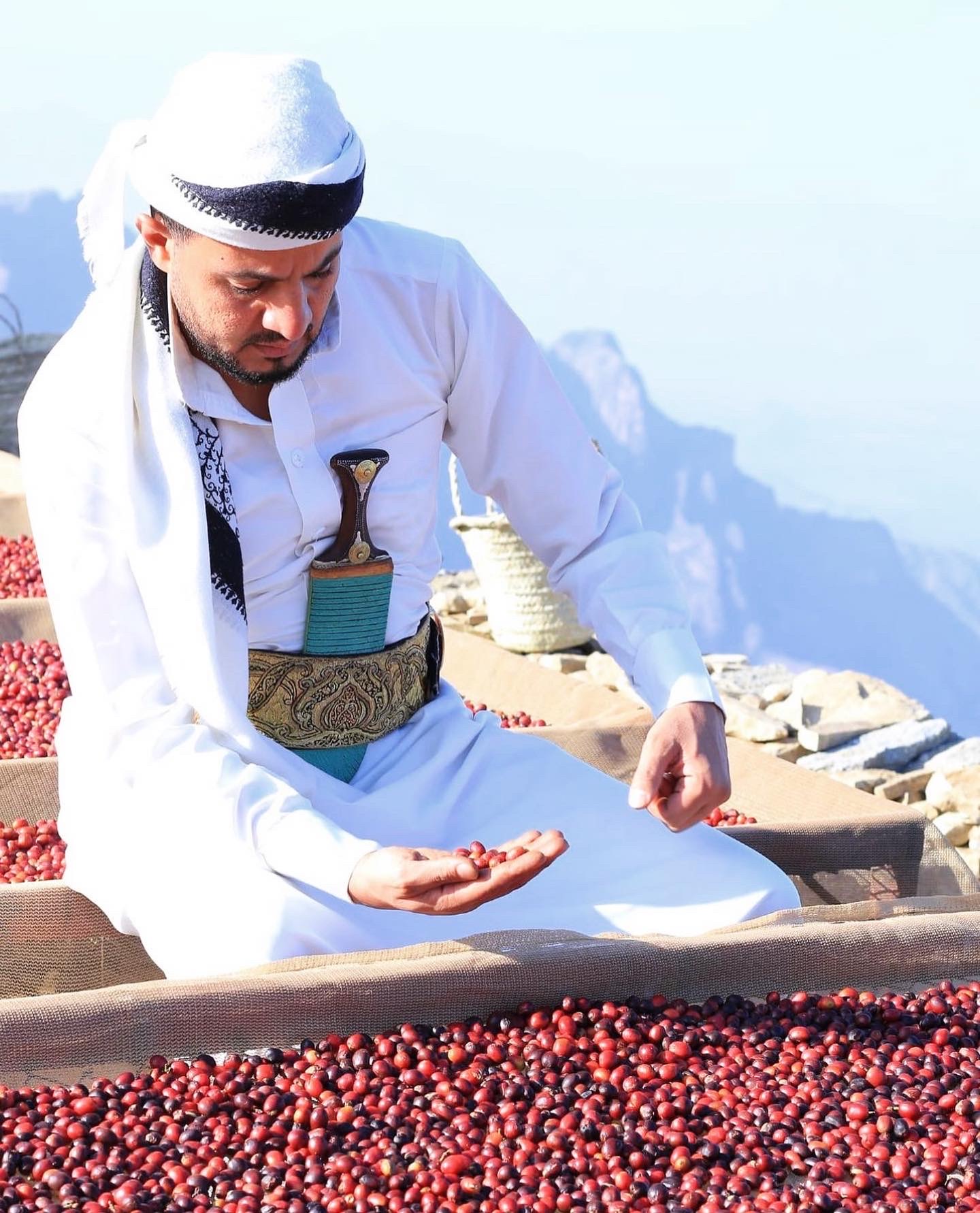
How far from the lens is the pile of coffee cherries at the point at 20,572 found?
17.7ft

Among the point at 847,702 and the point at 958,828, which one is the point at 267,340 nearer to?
the point at 958,828

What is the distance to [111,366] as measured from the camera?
2303 mm

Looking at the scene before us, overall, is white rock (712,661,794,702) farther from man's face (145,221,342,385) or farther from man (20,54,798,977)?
man's face (145,221,342,385)

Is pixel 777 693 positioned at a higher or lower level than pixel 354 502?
lower

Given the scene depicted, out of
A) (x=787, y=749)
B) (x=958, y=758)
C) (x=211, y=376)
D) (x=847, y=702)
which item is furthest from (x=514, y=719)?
(x=211, y=376)

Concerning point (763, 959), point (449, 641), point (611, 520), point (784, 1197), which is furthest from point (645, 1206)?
point (449, 641)

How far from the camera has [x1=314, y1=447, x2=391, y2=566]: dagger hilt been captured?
2.48 meters

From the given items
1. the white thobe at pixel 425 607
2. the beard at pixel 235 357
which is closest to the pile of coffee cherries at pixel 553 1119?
the white thobe at pixel 425 607

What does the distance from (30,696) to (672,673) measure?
2365 mm

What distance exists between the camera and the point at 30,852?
3.06 m

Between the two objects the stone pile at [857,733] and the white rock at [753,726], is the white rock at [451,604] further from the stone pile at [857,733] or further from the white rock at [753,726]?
the white rock at [753,726]

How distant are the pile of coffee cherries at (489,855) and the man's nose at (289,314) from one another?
0.76 metres

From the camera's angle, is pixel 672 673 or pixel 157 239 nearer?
pixel 157 239

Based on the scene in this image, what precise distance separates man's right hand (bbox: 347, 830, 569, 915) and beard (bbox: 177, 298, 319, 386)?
727 millimetres
